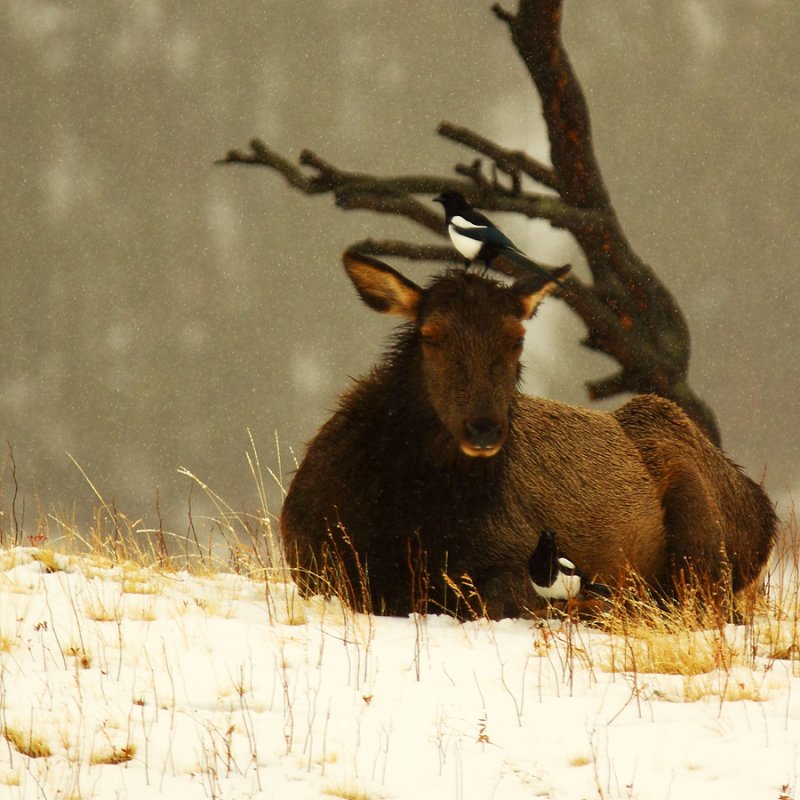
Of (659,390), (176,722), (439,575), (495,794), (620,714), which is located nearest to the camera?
(495,794)

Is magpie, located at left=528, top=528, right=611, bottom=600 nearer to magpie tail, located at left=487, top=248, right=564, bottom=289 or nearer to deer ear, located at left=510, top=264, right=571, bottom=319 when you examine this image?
deer ear, located at left=510, top=264, right=571, bottom=319

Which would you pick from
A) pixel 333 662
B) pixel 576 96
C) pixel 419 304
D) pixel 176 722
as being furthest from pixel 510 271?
pixel 176 722

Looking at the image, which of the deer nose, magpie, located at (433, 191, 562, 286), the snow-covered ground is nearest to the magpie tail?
magpie, located at (433, 191, 562, 286)

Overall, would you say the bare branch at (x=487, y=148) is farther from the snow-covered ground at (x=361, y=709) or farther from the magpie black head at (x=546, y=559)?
the snow-covered ground at (x=361, y=709)

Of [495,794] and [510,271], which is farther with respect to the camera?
[510,271]

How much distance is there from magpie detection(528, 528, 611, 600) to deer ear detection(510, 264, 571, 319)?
159cm

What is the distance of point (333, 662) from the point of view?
6.77m

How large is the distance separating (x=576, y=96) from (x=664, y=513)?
6.67 metres

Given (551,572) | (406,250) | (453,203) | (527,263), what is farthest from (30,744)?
(406,250)

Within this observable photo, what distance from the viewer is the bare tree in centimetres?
1394

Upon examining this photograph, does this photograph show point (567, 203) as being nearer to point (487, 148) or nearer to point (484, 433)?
point (487, 148)

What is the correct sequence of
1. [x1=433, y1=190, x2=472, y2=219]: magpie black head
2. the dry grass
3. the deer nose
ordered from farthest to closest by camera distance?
[x1=433, y1=190, x2=472, y2=219]: magpie black head
the deer nose
the dry grass

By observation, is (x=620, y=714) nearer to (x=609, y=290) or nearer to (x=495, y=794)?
(x=495, y=794)

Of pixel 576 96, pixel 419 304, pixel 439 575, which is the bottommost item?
pixel 439 575
